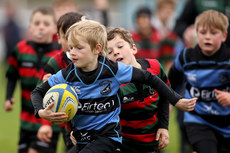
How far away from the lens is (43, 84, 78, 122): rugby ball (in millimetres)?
3859

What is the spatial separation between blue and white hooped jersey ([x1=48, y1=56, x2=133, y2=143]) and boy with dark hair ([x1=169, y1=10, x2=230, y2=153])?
1.34 m

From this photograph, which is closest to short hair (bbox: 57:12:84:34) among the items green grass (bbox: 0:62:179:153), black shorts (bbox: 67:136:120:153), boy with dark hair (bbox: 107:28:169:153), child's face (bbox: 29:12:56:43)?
boy with dark hair (bbox: 107:28:169:153)

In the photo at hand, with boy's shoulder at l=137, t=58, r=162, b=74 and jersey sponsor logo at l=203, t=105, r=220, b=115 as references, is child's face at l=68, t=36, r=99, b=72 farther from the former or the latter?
jersey sponsor logo at l=203, t=105, r=220, b=115

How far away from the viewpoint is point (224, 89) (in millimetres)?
5004

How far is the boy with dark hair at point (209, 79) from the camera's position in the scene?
4965mm

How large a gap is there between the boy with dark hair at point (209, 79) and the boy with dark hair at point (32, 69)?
199cm

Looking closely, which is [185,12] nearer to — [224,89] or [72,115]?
[224,89]

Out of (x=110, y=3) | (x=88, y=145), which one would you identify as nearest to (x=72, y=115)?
(x=88, y=145)

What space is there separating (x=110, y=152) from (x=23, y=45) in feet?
8.65

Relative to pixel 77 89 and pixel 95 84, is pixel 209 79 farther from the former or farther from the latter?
pixel 77 89

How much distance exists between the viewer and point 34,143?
5891 millimetres

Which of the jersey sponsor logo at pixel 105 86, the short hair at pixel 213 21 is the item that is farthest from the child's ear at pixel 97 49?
the short hair at pixel 213 21

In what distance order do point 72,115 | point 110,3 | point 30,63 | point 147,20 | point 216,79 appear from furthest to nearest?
1. point 110,3
2. point 147,20
3. point 30,63
4. point 216,79
5. point 72,115

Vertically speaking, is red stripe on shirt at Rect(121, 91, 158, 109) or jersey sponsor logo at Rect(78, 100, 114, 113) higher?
jersey sponsor logo at Rect(78, 100, 114, 113)
